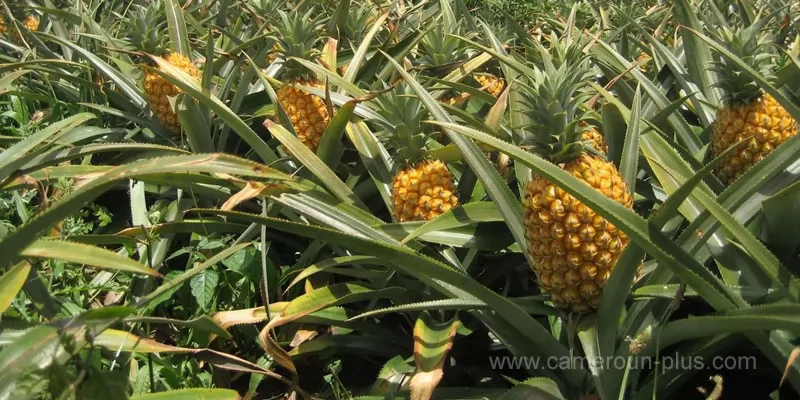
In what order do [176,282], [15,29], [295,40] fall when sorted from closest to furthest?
[176,282] < [295,40] < [15,29]

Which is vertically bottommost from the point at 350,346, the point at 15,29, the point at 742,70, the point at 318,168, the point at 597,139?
the point at 350,346

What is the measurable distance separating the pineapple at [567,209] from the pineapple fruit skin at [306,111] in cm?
110

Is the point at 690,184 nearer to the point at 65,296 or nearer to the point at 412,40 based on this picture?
the point at 412,40

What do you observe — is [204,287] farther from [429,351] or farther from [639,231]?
[639,231]

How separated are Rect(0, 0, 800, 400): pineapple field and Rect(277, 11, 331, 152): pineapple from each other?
1 cm

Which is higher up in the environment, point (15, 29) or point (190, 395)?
point (15, 29)

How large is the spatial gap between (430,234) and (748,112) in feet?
3.33

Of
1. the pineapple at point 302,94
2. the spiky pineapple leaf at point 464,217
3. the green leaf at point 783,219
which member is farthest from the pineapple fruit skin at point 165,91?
the green leaf at point 783,219

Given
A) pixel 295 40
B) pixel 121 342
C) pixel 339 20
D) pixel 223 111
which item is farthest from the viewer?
pixel 339 20

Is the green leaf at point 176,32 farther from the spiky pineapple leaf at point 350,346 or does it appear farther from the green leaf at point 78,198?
the green leaf at point 78,198

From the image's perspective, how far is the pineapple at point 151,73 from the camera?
284 cm

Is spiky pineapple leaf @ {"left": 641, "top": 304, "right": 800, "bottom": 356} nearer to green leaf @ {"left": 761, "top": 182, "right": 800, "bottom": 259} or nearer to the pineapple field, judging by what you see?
the pineapple field

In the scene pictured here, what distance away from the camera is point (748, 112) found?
1.99 m

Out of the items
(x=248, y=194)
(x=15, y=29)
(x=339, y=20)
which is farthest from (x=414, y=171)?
(x=15, y=29)
